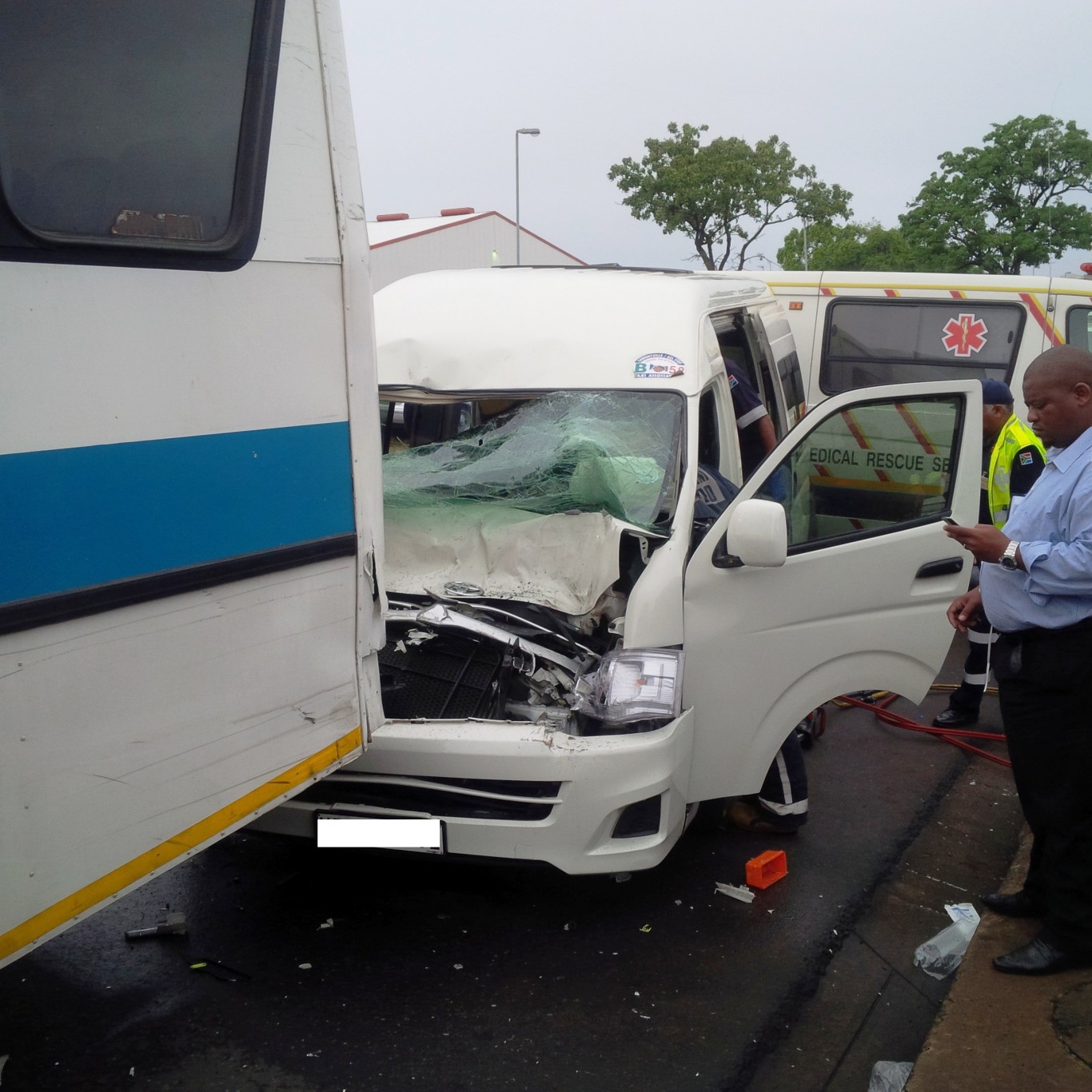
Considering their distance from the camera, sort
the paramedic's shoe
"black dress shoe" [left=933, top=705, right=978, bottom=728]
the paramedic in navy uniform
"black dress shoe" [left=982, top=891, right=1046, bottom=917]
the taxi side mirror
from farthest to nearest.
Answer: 1. "black dress shoe" [left=933, top=705, right=978, bottom=728]
2. the paramedic's shoe
3. "black dress shoe" [left=982, top=891, right=1046, bottom=917]
4. the taxi side mirror
5. the paramedic in navy uniform

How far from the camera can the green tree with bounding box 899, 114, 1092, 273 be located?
760 inches

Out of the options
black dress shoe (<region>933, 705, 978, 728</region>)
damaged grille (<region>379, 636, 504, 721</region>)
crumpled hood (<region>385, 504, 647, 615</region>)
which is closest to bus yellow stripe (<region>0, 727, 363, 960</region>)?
damaged grille (<region>379, 636, 504, 721</region>)

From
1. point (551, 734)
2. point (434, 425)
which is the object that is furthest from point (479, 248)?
point (551, 734)

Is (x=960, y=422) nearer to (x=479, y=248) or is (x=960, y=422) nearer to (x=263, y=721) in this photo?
(x=263, y=721)

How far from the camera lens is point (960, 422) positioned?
156 inches

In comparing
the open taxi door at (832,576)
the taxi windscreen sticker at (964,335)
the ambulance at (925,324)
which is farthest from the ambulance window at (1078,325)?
the open taxi door at (832,576)

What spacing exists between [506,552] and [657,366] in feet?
3.29

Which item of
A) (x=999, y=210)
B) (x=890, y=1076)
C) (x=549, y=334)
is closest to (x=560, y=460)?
(x=549, y=334)

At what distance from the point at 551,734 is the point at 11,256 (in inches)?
80.8

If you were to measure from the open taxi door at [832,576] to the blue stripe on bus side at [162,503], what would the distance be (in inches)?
57.8

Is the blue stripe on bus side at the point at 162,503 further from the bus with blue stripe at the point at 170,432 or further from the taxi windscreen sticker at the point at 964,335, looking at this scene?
the taxi windscreen sticker at the point at 964,335

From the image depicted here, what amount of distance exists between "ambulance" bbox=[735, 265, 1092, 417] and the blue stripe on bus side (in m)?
5.83

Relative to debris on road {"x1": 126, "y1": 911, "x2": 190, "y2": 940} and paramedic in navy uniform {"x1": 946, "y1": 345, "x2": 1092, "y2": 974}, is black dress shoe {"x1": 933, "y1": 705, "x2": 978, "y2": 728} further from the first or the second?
debris on road {"x1": 126, "y1": 911, "x2": 190, "y2": 940}

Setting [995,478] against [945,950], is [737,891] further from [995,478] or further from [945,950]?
[995,478]
